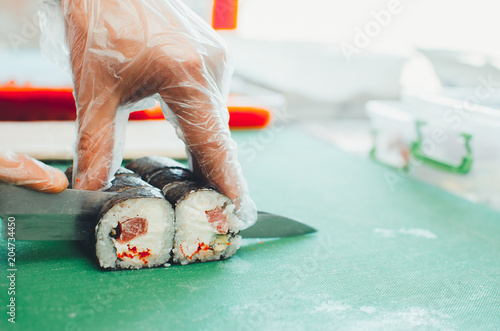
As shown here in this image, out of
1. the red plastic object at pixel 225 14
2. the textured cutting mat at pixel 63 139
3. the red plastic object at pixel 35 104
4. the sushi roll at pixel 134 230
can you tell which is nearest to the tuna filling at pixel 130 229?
the sushi roll at pixel 134 230

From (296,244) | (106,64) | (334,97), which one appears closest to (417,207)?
(296,244)

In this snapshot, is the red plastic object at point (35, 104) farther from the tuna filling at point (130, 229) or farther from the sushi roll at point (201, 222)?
the tuna filling at point (130, 229)

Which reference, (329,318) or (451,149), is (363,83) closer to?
(451,149)

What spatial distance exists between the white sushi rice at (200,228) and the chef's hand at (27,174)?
0.37m

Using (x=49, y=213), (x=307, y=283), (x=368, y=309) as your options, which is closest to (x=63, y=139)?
(x=49, y=213)

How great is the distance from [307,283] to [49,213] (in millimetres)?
817

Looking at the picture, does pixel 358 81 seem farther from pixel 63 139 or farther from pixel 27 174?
pixel 27 174

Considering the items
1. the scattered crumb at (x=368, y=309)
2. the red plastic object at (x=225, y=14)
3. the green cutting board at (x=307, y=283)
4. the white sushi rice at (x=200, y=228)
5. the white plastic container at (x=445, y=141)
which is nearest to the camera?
the green cutting board at (x=307, y=283)

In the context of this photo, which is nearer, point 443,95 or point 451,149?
point 451,149

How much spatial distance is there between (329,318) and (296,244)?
1.81 ft

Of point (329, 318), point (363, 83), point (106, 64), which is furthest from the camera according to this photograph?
point (363, 83)

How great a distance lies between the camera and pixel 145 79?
62.3 inches

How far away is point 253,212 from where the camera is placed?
1757 mm

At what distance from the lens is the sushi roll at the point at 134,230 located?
59.9 inches
